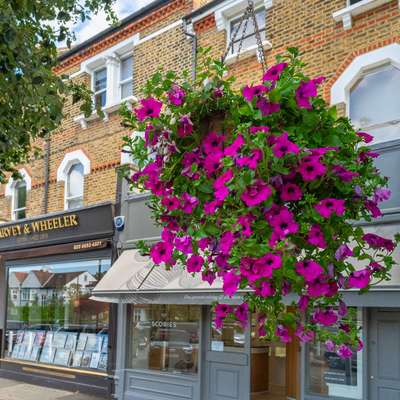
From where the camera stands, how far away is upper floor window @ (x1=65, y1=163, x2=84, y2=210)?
13.1 metres

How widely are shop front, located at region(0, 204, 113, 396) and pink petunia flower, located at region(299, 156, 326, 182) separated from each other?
8717 mm

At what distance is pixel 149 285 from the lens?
9258mm

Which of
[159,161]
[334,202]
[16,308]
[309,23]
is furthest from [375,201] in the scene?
[16,308]

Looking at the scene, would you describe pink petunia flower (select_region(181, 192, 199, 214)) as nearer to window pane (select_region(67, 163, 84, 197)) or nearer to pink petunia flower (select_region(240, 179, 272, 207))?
pink petunia flower (select_region(240, 179, 272, 207))

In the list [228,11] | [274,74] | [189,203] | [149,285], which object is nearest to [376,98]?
[228,11]

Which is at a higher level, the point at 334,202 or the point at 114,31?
the point at 114,31

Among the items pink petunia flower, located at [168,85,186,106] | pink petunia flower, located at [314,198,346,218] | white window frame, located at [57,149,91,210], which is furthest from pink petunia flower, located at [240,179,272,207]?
white window frame, located at [57,149,91,210]

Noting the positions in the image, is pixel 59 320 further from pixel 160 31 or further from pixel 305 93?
pixel 305 93

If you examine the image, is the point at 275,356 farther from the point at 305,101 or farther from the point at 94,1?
the point at 305,101

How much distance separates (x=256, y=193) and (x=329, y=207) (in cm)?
43

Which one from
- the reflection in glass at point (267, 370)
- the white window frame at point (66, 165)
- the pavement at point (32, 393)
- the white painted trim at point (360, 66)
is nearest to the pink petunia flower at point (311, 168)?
the white painted trim at point (360, 66)

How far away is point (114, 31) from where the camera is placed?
12.5 m

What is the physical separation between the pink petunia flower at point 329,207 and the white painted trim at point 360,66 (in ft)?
18.9

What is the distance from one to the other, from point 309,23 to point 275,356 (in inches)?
276
